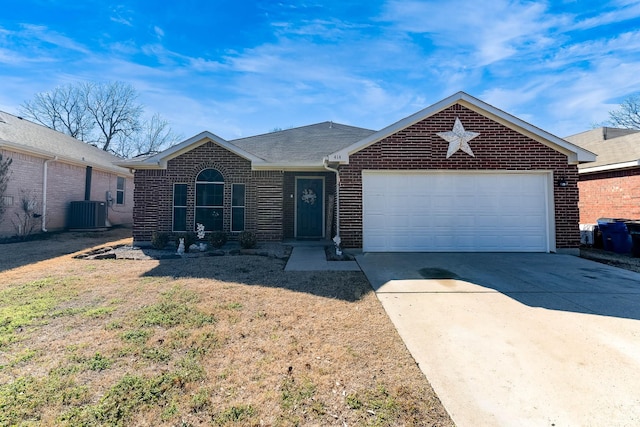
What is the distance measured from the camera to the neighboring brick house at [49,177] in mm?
11594

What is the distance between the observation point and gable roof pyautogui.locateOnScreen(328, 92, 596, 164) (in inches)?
323

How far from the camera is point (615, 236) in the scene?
9.01m

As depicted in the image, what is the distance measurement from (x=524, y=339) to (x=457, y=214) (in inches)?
219

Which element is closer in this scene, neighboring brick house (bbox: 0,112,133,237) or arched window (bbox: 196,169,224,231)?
arched window (bbox: 196,169,224,231)

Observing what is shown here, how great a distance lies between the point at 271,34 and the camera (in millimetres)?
9297

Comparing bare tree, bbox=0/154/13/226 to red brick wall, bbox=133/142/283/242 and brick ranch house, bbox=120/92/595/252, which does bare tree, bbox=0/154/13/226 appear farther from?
brick ranch house, bbox=120/92/595/252

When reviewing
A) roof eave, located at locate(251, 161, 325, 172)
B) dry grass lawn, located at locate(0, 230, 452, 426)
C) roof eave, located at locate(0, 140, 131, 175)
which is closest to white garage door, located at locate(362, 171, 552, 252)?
roof eave, located at locate(251, 161, 325, 172)

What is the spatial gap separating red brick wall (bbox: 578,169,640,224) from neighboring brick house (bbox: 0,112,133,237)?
18.4m

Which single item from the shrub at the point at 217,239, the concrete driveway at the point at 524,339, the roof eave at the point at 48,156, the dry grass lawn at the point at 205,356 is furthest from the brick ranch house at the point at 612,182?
the roof eave at the point at 48,156

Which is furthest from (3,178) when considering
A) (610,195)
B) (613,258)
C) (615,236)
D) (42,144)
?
(610,195)

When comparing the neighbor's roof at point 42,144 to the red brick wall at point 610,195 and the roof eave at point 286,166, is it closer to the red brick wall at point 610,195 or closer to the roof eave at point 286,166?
the roof eave at point 286,166

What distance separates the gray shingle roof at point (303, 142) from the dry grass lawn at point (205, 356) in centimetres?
562

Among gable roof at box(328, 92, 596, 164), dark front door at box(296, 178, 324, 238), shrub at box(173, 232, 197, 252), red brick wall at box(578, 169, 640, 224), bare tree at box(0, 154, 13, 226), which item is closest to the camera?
gable roof at box(328, 92, 596, 164)

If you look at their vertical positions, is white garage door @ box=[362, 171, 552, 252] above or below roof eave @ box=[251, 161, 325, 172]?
below
